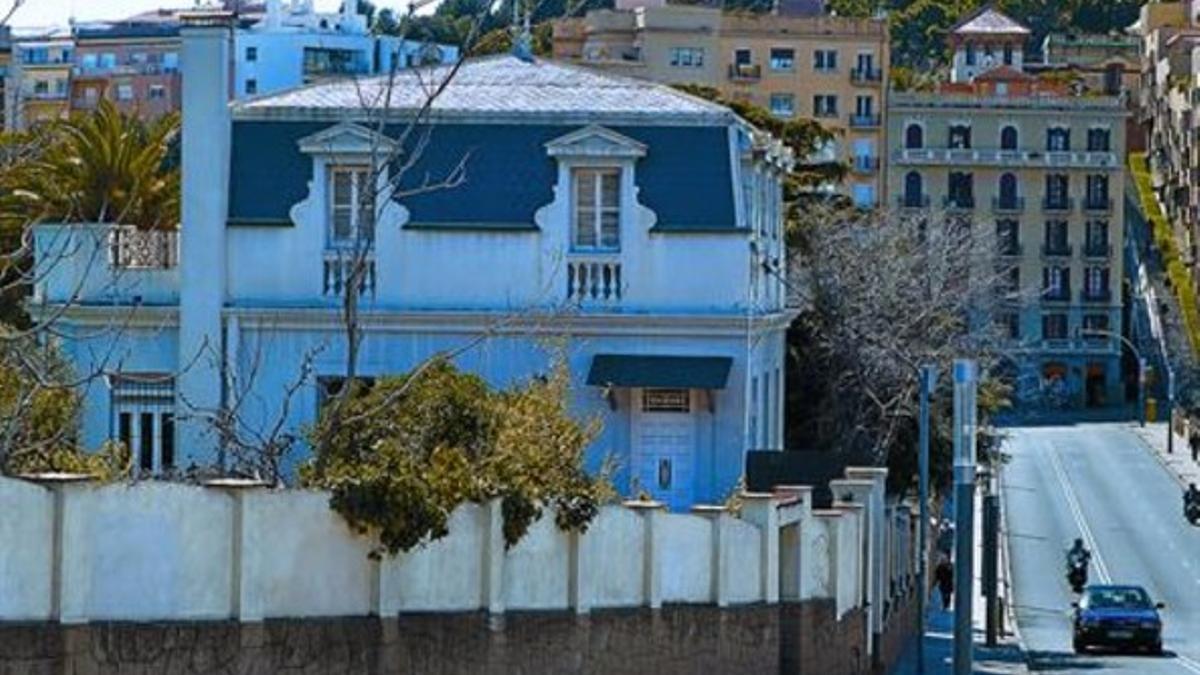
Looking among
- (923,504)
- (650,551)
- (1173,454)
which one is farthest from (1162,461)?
(650,551)

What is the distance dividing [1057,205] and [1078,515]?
55.3 meters

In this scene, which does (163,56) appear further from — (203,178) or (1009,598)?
(203,178)

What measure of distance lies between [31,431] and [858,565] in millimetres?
17298

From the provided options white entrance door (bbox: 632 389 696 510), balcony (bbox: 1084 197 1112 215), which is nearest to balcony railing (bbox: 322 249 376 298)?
white entrance door (bbox: 632 389 696 510)

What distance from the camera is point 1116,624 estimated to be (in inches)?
2303

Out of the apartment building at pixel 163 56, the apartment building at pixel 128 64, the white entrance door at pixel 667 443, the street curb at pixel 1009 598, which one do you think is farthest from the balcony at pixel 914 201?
the white entrance door at pixel 667 443

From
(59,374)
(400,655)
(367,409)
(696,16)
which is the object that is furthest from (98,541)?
(696,16)

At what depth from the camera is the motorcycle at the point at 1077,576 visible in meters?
77.4

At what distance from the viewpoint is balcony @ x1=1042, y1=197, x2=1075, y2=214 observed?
154625 mm

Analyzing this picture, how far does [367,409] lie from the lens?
87.2 feet

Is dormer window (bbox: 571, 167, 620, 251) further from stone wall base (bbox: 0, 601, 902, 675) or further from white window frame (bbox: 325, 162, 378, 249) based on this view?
stone wall base (bbox: 0, 601, 902, 675)

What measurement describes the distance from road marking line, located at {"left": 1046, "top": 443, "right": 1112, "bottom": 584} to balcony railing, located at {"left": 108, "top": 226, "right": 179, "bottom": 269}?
40383mm

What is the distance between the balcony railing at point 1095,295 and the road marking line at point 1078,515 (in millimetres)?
29009

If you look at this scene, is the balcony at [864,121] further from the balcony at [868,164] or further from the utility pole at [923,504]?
the utility pole at [923,504]
